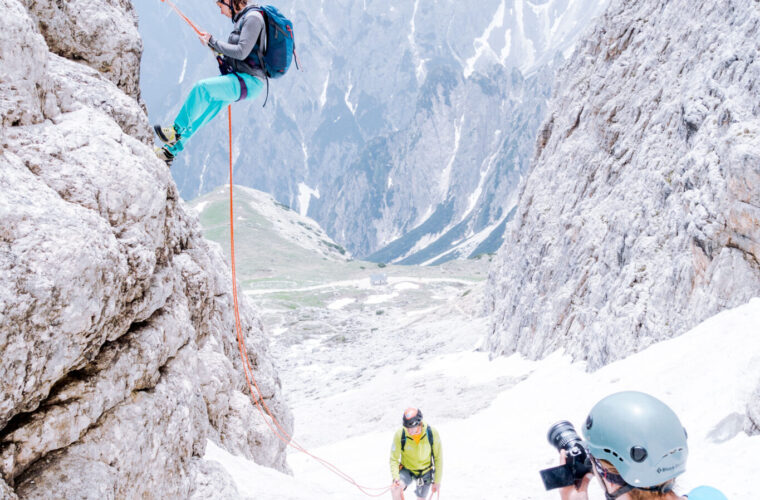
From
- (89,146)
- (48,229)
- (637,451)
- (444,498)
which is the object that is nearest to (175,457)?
(48,229)

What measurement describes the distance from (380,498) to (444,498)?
6.06 feet

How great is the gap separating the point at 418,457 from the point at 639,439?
19.4ft

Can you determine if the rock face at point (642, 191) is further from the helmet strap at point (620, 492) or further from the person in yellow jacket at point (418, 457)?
the helmet strap at point (620, 492)

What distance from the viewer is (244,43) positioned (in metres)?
6.76

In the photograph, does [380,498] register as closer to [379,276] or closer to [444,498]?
[444,498]

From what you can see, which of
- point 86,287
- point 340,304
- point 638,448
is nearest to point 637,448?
point 638,448

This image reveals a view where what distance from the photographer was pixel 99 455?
455 cm

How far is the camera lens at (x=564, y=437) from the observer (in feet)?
10.5

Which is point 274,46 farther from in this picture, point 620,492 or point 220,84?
point 620,492

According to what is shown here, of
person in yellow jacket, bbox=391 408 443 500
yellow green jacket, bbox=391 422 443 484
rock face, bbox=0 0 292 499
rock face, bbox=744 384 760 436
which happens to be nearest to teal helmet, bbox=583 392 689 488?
rock face, bbox=0 0 292 499

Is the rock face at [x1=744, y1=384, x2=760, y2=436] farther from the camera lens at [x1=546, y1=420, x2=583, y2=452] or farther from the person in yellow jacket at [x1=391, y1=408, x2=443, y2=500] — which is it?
the camera lens at [x1=546, y1=420, x2=583, y2=452]

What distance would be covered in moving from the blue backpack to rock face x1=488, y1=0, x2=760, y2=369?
11806 mm

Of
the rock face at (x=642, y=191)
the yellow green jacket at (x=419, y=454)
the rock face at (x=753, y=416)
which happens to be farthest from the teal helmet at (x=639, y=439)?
the rock face at (x=642, y=191)

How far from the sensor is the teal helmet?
2.63 metres
